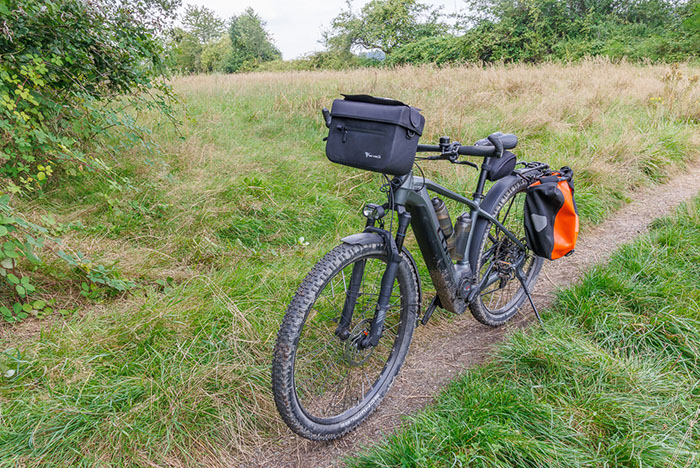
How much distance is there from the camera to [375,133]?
66.7 inches

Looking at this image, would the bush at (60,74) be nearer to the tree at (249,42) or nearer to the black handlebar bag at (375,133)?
the black handlebar bag at (375,133)

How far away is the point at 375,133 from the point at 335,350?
1.24 metres

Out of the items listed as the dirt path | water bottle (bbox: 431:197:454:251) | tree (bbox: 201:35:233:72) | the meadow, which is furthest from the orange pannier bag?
tree (bbox: 201:35:233:72)

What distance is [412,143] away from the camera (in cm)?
175

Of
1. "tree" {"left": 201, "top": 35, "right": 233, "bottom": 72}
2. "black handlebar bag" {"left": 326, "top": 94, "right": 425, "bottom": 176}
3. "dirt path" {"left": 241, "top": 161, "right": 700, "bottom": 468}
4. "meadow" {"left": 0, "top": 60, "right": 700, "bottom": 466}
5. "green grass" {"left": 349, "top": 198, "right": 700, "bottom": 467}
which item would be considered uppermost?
"tree" {"left": 201, "top": 35, "right": 233, "bottom": 72}

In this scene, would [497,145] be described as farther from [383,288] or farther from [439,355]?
[439,355]

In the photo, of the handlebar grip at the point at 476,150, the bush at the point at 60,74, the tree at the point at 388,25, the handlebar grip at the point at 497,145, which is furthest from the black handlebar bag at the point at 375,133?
the tree at the point at 388,25

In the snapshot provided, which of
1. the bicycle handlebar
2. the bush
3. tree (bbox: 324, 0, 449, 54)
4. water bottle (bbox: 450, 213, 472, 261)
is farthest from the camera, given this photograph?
tree (bbox: 324, 0, 449, 54)

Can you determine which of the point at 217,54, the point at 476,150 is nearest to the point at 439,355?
the point at 476,150

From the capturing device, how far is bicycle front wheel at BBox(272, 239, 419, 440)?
1746 millimetres

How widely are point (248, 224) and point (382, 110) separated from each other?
2487 millimetres

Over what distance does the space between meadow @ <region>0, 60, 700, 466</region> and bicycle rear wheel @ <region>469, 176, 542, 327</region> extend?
4.39 feet

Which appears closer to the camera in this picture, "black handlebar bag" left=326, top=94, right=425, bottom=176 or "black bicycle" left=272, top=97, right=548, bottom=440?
"black handlebar bag" left=326, top=94, right=425, bottom=176

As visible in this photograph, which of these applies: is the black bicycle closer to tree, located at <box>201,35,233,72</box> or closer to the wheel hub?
the wheel hub
